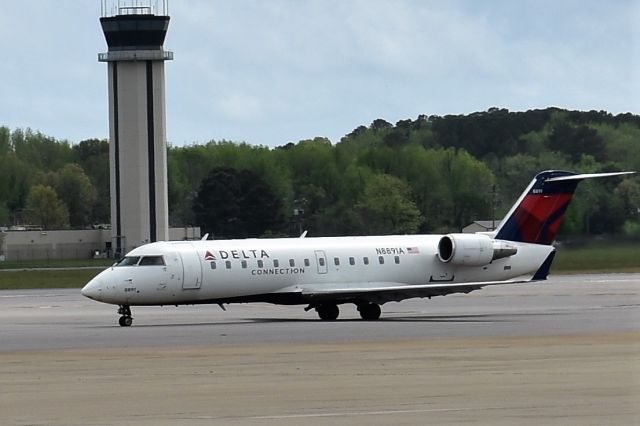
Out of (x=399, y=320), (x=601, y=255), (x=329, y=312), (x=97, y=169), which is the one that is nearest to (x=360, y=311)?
(x=329, y=312)

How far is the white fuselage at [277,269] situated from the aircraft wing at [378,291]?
182mm

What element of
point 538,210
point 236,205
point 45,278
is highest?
point 236,205

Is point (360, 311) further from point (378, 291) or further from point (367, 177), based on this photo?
point (367, 177)

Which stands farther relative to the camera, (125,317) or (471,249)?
(471,249)

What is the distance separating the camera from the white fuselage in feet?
143

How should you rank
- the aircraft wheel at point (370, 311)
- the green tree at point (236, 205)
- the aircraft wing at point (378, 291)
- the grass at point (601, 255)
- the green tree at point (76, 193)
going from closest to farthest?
the aircraft wing at point (378, 291) → the aircraft wheel at point (370, 311) → the grass at point (601, 255) → the green tree at point (236, 205) → the green tree at point (76, 193)

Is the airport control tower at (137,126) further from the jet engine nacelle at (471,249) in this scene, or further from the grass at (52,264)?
the jet engine nacelle at (471,249)

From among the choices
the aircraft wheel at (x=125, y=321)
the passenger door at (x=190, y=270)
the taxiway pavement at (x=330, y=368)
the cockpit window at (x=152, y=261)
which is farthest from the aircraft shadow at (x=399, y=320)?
the cockpit window at (x=152, y=261)

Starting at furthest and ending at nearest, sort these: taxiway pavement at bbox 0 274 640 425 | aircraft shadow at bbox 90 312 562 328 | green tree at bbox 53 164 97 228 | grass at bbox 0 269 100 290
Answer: green tree at bbox 53 164 97 228
grass at bbox 0 269 100 290
aircraft shadow at bbox 90 312 562 328
taxiway pavement at bbox 0 274 640 425

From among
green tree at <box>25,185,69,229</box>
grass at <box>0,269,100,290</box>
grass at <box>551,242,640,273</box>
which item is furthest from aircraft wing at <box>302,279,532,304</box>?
green tree at <box>25,185,69,229</box>

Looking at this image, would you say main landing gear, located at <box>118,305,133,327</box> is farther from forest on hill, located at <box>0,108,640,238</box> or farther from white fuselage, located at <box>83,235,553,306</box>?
forest on hill, located at <box>0,108,640,238</box>

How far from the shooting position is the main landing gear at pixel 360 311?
45.9m

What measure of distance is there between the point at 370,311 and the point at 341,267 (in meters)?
1.61

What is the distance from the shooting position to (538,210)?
158ft
